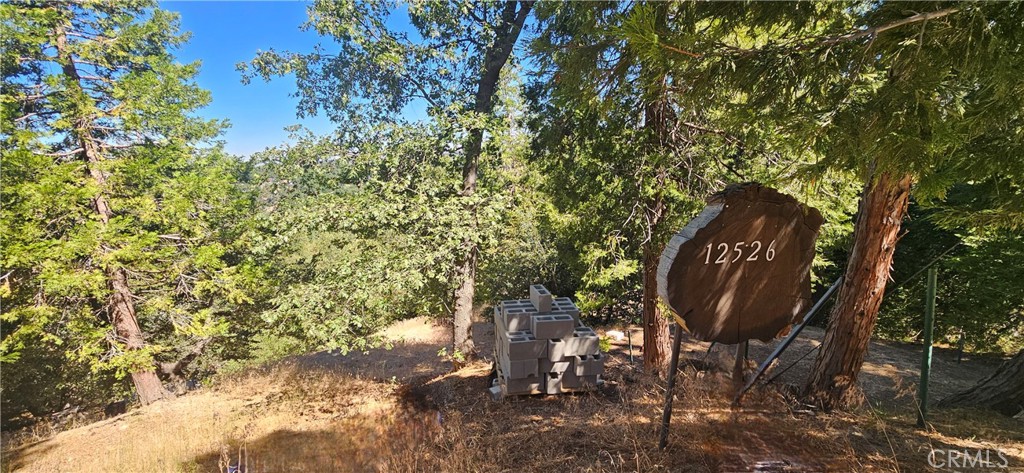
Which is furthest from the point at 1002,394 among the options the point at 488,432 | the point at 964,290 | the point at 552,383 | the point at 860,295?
the point at 964,290

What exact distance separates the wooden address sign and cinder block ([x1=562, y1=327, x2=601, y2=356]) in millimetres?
3363

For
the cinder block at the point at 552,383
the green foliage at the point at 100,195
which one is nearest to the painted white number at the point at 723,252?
the cinder block at the point at 552,383

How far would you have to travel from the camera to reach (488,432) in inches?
201

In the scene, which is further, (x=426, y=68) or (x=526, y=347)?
(x=426, y=68)

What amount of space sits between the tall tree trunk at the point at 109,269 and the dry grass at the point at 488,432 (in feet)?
3.24

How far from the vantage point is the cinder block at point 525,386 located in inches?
245

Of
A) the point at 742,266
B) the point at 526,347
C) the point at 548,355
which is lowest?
the point at 548,355

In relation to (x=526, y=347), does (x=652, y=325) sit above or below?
above

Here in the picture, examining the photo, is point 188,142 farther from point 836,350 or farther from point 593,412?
point 836,350

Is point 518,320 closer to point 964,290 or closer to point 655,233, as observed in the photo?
point 655,233

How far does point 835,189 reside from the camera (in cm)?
659

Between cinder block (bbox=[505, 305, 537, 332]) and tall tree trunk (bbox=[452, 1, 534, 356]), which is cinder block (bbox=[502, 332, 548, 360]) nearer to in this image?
cinder block (bbox=[505, 305, 537, 332])
